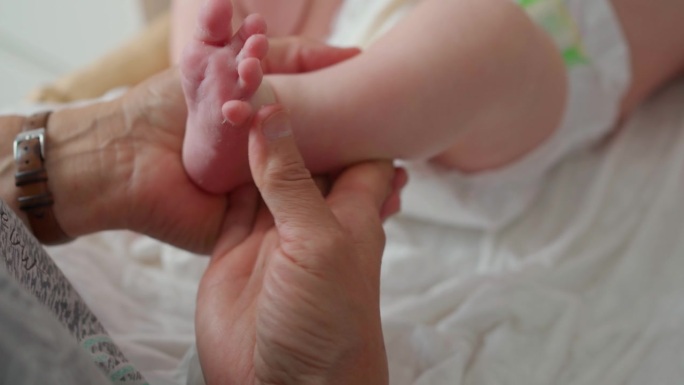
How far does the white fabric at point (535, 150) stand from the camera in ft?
2.68

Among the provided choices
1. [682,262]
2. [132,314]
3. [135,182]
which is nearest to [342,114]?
[135,182]

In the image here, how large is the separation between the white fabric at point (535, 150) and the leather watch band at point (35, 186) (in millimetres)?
417

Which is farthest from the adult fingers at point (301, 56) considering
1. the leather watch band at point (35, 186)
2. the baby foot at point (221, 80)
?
the leather watch band at point (35, 186)

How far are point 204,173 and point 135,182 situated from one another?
7 cm

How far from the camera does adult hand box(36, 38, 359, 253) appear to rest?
64cm

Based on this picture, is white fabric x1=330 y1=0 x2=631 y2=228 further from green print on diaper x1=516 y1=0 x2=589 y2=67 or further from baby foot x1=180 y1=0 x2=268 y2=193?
baby foot x1=180 y1=0 x2=268 y2=193

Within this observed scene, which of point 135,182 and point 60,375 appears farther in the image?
point 135,182

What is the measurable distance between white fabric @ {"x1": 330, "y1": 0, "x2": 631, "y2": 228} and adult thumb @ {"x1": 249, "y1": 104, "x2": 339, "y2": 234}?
1.11 feet

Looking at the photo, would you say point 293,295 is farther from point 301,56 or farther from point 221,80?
point 301,56

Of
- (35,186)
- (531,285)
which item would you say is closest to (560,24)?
(531,285)

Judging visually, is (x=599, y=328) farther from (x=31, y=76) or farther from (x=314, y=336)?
(x=31, y=76)

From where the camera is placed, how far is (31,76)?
1628mm

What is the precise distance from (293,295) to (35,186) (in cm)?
31

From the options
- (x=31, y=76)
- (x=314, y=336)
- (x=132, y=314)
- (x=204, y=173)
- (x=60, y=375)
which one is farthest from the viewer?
(x=31, y=76)
